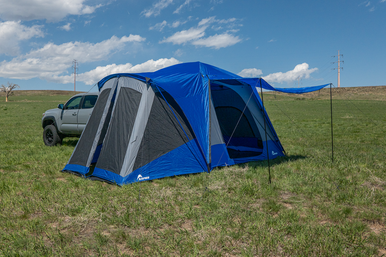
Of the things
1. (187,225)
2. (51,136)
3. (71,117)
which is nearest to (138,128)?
(187,225)

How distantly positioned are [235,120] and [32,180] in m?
5.51

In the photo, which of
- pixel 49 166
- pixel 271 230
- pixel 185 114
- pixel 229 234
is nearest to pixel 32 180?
pixel 49 166

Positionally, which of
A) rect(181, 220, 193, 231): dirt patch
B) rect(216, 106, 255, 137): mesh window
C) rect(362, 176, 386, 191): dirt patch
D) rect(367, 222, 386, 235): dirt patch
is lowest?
rect(367, 222, 386, 235): dirt patch

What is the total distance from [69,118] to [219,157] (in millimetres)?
5860

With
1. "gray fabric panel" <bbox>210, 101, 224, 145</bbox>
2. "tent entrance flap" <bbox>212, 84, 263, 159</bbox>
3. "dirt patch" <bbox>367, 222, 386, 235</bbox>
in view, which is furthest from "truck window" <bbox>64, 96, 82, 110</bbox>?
"dirt patch" <bbox>367, 222, 386, 235</bbox>

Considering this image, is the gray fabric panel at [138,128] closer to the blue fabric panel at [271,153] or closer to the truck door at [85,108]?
the blue fabric panel at [271,153]

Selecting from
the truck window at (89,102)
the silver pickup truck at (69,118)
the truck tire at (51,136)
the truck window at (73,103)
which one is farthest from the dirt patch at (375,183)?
the truck tire at (51,136)

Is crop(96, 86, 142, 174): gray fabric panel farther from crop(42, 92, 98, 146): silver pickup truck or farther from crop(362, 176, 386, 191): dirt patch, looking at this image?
crop(362, 176, 386, 191): dirt patch

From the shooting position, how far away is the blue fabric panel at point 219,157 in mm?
6773

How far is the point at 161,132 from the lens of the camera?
6.27 m

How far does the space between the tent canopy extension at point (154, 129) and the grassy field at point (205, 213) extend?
36 centimetres

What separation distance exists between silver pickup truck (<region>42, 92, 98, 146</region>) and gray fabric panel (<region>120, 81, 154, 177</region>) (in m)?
3.88

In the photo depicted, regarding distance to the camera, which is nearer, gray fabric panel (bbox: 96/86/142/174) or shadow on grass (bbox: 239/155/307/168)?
gray fabric panel (bbox: 96/86/142/174)

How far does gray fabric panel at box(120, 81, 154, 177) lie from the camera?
5793 mm
